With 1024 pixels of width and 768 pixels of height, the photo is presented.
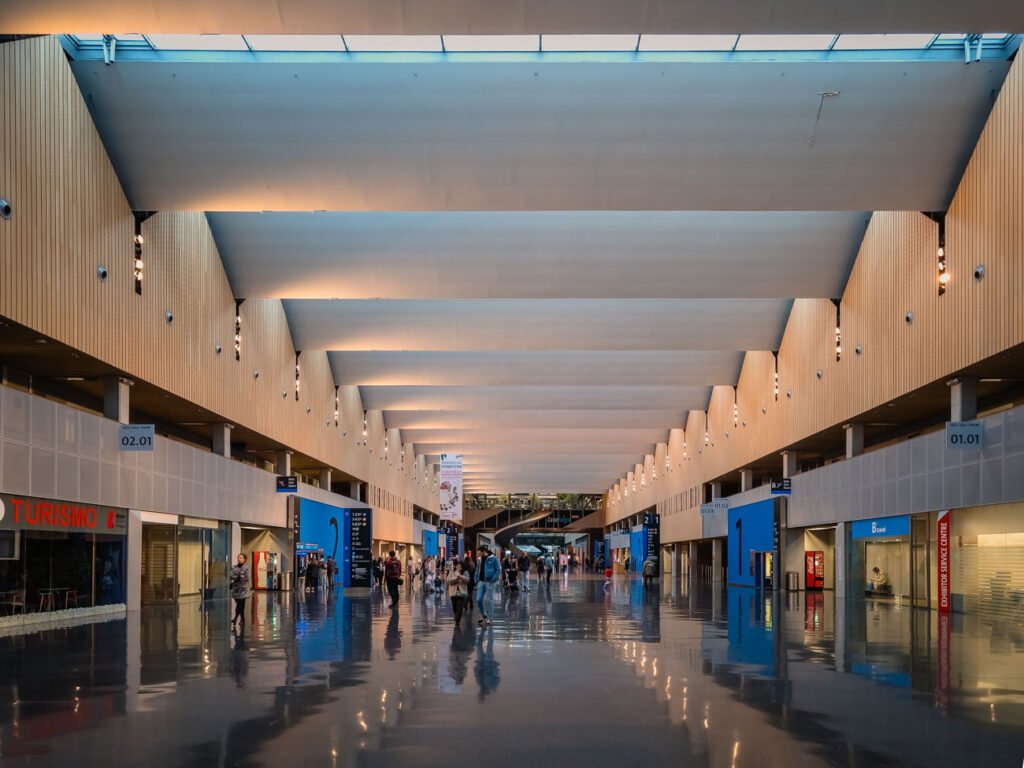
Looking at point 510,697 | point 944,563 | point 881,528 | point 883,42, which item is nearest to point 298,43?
point 883,42

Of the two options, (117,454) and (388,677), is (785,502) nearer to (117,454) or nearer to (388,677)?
(117,454)

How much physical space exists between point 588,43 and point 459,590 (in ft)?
36.0

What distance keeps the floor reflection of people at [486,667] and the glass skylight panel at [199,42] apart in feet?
40.5

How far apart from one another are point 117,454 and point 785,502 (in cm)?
2773

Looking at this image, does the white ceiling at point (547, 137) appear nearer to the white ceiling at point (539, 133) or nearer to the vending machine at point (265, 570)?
the white ceiling at point (539, 133)

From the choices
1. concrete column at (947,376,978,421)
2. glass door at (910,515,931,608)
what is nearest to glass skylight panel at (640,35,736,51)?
concrete column at (947,376,978,421)

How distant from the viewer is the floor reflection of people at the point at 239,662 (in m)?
12.4

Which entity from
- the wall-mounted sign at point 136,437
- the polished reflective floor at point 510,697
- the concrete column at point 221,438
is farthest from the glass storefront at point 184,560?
the polished reflective floor at point 510,697

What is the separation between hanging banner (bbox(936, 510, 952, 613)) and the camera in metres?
28.9

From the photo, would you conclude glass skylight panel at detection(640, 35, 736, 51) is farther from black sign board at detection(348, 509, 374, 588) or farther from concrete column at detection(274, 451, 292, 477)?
concrete column at detection(274, 451, 292, 477)

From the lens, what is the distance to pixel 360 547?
44.7m

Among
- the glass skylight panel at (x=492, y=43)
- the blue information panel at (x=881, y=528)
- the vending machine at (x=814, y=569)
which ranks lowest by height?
the vending machine at (x=814, y=569)

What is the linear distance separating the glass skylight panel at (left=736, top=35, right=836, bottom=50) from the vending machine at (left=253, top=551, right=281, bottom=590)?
94.6ft

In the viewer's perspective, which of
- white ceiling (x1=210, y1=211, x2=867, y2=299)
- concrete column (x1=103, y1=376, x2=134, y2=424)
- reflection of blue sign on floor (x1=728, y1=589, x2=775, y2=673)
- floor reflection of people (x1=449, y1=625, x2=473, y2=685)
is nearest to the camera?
floor reflection of people (x1=449, y1=625, x2=473, y2=685)
